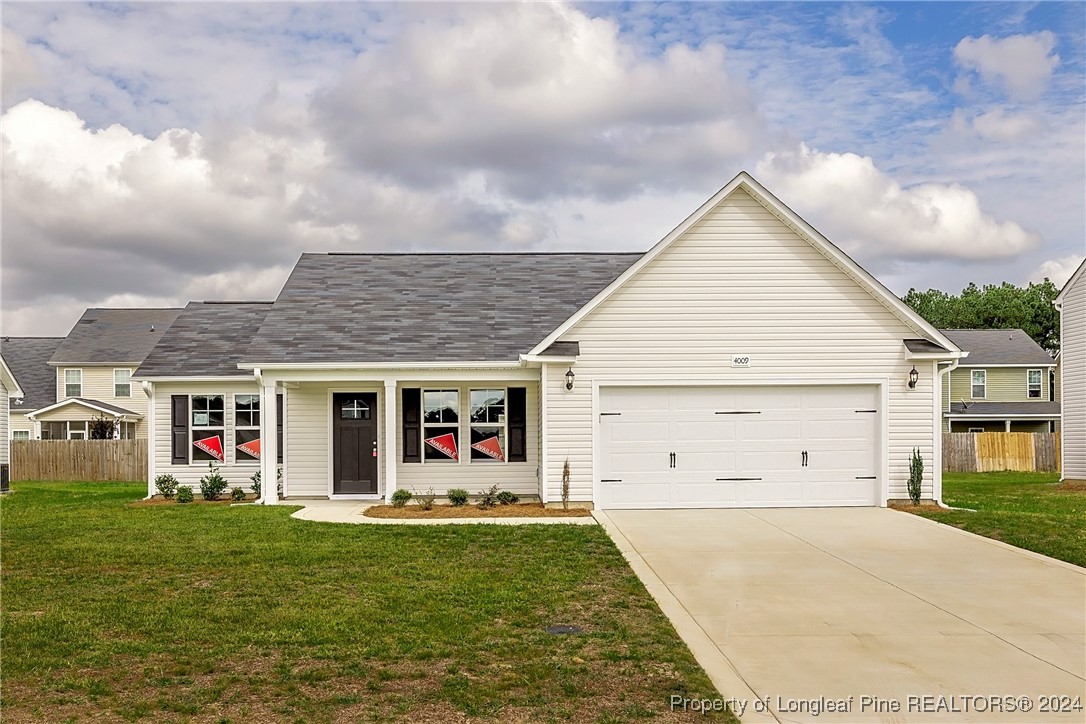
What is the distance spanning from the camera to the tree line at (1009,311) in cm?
6309

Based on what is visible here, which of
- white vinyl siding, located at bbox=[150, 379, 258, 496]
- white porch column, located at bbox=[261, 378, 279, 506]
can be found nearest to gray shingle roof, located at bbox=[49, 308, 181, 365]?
white vinyl siding, located at bbox=[150, 379, 258, 496]

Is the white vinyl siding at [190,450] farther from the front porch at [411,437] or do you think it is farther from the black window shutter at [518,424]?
the black window shutter at [518,424]

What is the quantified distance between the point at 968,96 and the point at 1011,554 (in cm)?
1209

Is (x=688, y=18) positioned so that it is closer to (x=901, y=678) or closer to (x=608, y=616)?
(x=608, y=616)

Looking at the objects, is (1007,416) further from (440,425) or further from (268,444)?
(268,444)

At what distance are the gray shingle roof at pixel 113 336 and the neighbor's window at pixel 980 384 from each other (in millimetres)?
40430

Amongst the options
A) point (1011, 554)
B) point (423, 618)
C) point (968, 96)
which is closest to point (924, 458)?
point (1011, 554)

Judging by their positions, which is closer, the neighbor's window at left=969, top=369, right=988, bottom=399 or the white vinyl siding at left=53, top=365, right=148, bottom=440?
the white vinyl siding at left=53, top=365, right=148, bottom=440

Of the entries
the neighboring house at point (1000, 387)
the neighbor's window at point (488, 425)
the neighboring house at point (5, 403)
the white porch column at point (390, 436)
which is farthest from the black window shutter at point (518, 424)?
the neighboring house at point (1000, 387)

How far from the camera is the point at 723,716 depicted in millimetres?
5844

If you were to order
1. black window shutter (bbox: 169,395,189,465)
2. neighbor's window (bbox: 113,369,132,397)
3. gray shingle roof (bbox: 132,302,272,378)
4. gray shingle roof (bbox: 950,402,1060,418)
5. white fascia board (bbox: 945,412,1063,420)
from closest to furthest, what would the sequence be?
1. gray shingle roof (bbox: 132,302,272,378)
2. black window shutter (bbox: 169,395,189,465)
3. white fascia board (bbox: 945,412,1063,420)
4. gray shingle roof (bbox: 950,402,1060,418)
5. neighbor's window (bbox: 113,369,132,397)

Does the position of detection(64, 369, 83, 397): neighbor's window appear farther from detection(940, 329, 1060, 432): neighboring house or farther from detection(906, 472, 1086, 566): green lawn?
detection(940, 329, 1060, 432): neighboring house

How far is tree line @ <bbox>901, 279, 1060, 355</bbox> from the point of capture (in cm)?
6309

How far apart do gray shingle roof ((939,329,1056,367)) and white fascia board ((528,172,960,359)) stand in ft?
91.8
